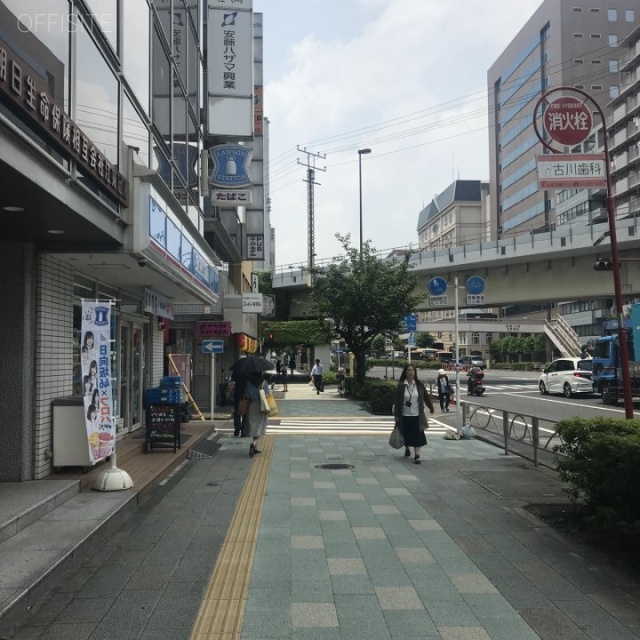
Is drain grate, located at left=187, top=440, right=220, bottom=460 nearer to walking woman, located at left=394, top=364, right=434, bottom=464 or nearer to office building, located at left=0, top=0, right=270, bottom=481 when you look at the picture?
office building, located at left=0, top=0, right=270, bottom=481

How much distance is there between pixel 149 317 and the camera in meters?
14.5

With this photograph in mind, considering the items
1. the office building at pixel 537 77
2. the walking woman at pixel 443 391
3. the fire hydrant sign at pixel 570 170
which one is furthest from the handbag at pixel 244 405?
the office building at pixel 537 77

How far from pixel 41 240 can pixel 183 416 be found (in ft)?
25.7

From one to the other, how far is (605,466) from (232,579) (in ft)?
11.3

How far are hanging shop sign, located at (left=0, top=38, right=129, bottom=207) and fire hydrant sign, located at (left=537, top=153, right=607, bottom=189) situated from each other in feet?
17.7

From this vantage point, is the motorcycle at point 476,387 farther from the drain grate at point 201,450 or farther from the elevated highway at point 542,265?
the drain grate at point 201,450

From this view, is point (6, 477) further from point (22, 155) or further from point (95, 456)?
point (22, 155)

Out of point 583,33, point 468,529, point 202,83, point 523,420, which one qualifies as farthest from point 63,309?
point 583,33

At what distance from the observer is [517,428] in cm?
1163

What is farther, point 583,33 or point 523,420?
point 583,33

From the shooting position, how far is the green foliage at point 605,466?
5.51 metres

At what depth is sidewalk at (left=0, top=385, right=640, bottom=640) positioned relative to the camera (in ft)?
13.8

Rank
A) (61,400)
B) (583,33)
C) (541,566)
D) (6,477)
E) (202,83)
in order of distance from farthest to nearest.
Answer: (583,33) → (202,83) → (61,400) → (6,477) → (541,566)

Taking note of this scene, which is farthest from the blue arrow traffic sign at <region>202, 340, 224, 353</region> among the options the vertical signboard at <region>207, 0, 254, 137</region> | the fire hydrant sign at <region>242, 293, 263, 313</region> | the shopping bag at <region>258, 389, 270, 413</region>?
the vertical signboard at <region>207, 0, 254, 137</region>
